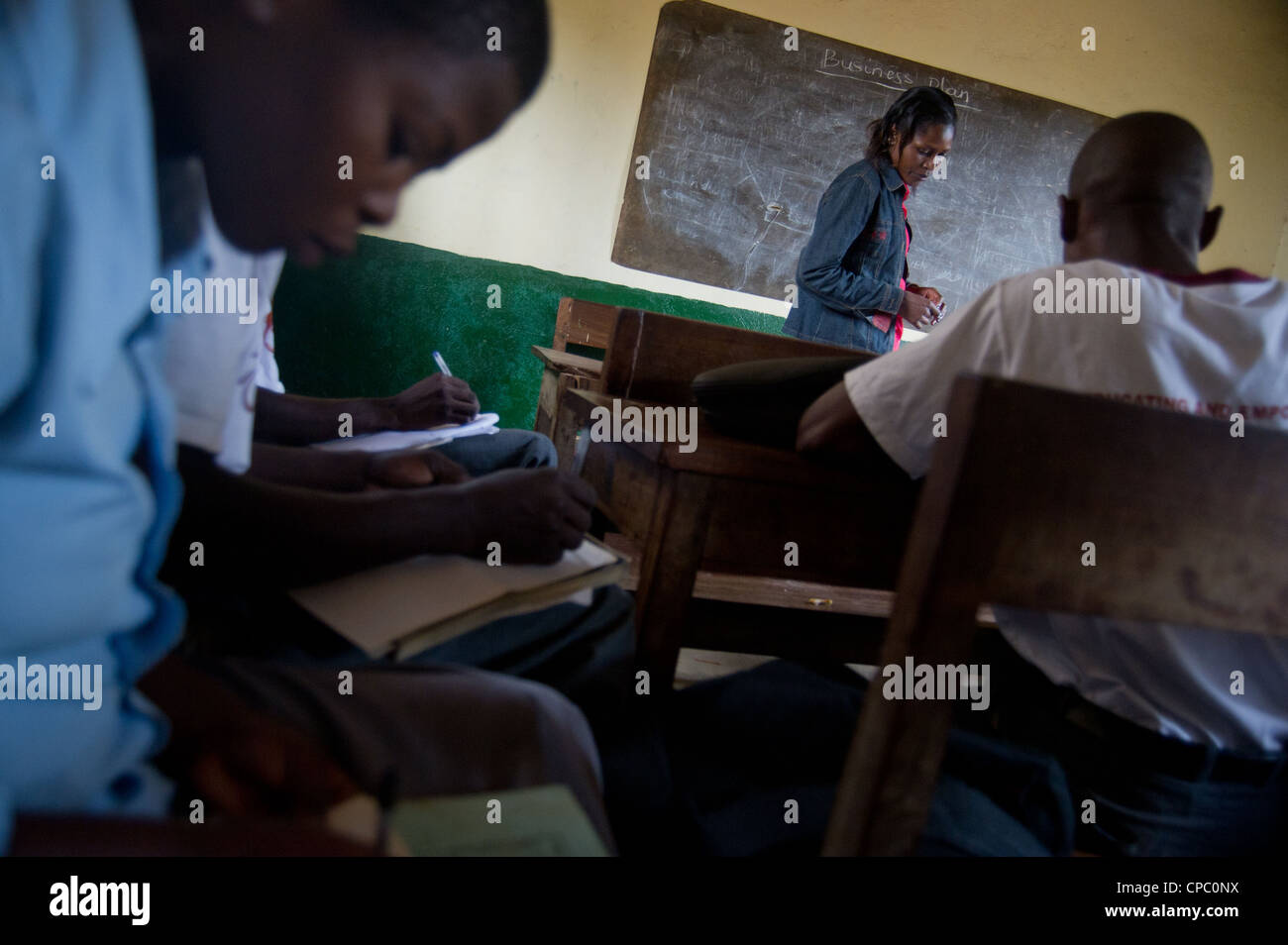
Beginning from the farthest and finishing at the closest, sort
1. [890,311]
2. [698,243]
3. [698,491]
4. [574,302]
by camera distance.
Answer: [698,243]
[574,302]
[890,311]
[698,491]

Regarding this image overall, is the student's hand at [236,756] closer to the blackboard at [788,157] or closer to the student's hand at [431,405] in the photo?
the student's hand at [431,405]

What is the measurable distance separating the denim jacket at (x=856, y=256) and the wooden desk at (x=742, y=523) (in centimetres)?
Answer: 164

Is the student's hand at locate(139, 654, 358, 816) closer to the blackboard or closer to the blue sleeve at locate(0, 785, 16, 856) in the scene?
the blue sleeve at locate(0, 785, 16, 856)

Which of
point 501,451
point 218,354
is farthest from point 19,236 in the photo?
point 501,451

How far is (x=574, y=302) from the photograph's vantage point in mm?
3500

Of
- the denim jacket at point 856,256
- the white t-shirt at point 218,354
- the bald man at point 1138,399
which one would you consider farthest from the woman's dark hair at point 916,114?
the white t-shirt at point 218,354

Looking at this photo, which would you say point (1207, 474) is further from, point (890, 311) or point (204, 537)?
point (890, 311)

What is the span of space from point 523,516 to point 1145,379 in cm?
68

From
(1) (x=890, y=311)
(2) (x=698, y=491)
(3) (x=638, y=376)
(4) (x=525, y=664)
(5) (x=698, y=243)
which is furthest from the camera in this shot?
(5) (x=698, y=243)

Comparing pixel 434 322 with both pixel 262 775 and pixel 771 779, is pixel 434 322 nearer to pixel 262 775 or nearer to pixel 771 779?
pixel 771 779

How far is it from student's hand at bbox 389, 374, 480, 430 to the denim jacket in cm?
132

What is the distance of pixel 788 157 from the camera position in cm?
395
